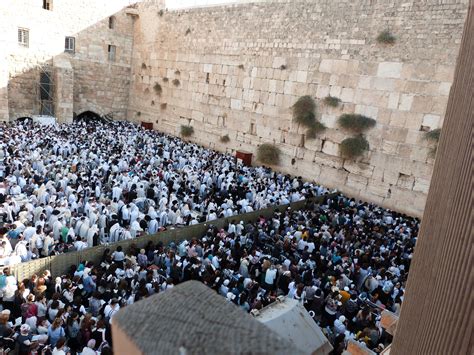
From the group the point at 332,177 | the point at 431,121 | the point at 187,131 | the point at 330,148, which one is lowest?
the point at 332,177

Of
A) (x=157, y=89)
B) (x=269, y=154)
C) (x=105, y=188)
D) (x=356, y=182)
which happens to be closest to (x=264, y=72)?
(x=269, y=154)

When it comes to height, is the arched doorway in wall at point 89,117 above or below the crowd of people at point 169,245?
above

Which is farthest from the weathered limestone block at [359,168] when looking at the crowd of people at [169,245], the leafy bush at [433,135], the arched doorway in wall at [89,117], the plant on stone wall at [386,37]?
the arched doorway in wall at [89,117]

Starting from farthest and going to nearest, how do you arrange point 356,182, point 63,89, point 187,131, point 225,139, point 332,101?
point 63,89, point 187,131, point 225,139, point 332,101, point 356,182

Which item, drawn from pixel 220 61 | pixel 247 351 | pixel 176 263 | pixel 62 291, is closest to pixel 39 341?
pixel 62 291

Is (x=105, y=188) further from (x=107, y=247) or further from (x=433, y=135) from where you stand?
(x=433, y=135)

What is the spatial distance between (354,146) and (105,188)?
852 cm

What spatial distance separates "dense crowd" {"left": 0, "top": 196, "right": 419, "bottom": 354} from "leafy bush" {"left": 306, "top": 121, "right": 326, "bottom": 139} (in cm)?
508

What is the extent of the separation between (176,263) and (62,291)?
202 centimetres

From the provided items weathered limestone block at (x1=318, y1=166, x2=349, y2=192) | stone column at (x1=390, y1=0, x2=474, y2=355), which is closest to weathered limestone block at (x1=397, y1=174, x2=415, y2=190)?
weathered limestone block at (x1=318, y1=166, x2=349, y2=192)

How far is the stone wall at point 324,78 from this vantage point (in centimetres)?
1188

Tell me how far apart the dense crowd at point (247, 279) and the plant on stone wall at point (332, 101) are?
530 centimetres

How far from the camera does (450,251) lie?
4.72ft

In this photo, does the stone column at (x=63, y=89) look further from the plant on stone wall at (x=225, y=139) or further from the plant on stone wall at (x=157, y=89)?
the plant on stone wall at (x=225, y=139)
